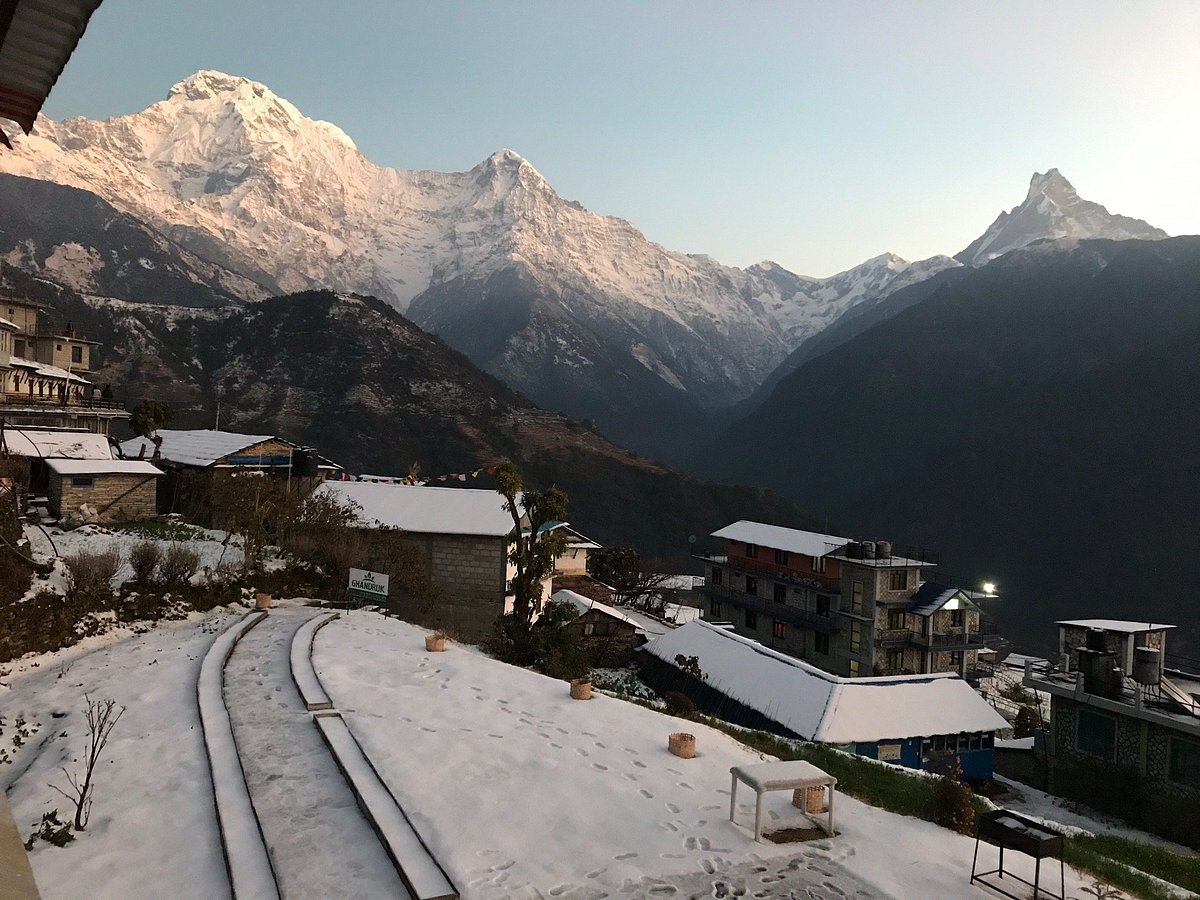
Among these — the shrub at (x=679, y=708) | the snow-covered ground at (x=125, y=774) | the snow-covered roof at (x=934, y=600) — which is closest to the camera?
the snow-covered ground at (x=125, y=774)

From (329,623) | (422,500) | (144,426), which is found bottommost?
(329,623)

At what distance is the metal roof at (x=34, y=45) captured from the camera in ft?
11.2

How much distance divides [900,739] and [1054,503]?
124 meters

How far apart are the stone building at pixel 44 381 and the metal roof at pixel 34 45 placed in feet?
116

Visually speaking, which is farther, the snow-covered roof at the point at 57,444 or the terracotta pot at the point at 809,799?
the snow-covered roof at the point at 57,444

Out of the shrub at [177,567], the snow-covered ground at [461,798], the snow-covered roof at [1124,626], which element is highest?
the shrub at [177,567]

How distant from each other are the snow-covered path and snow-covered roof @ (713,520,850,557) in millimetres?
35735

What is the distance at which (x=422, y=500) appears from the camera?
110 feet

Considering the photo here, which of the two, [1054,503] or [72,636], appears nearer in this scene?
[72,636]

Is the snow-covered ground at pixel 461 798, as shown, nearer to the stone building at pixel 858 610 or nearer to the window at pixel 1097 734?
the window at pixel 1097 734

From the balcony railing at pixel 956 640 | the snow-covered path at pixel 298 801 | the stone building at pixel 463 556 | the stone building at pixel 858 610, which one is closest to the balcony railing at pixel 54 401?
the stone building at pixel 463 556

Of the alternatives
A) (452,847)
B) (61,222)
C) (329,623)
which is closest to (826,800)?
(452,847)

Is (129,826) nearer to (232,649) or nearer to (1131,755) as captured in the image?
(232,649)

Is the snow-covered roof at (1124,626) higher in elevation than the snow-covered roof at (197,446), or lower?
lower
